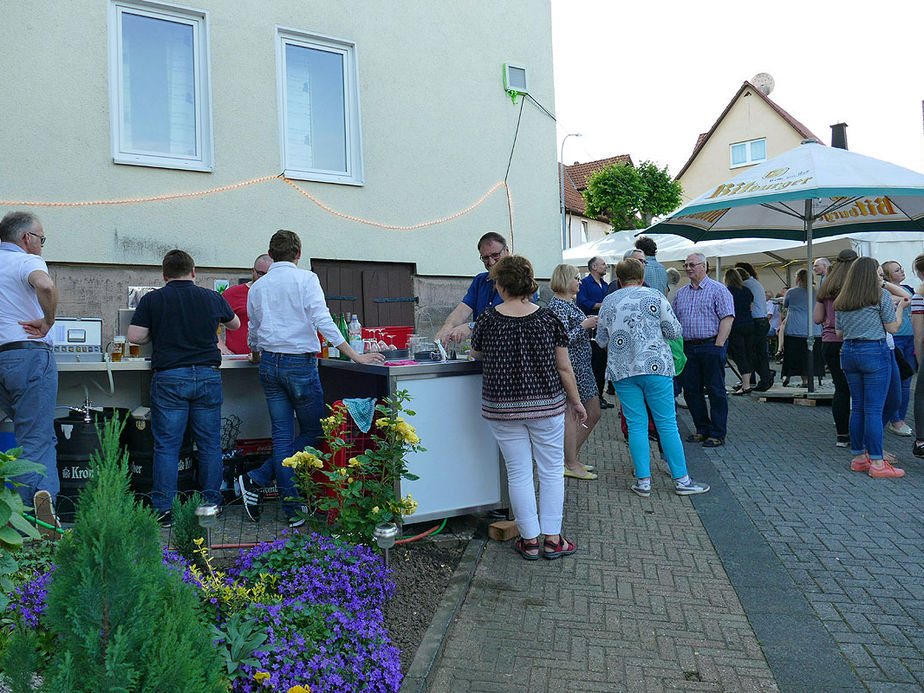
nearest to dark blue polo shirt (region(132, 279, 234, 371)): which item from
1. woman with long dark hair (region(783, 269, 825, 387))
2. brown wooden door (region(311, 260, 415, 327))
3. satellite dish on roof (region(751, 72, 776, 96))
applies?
brown wooden door (region(311, 260, 415, 327))

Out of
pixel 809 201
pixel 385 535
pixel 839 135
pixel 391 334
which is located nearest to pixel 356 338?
pixel 391 334

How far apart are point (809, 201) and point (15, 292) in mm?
9744

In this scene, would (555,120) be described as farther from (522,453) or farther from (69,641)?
(69,641)

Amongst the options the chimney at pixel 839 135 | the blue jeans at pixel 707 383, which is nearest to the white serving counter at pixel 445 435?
the blue jeans at pixel 707 383

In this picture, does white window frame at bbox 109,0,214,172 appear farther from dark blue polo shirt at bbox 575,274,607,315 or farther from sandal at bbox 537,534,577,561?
sandal at bbox 537,534,577,561

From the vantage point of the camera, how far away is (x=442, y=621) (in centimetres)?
368

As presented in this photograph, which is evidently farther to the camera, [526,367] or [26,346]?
[26,346]

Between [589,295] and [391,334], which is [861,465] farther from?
[391,334]

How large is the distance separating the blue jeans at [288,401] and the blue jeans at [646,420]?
8.03ft

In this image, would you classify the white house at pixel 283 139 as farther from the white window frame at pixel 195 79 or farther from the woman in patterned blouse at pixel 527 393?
the woman in patterned blouse at pixel 527 393

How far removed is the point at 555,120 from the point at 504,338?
642cm

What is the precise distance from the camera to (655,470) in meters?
6.95

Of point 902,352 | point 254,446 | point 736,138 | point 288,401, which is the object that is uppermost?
point 736,138

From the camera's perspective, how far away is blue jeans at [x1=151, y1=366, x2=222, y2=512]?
527 cm
